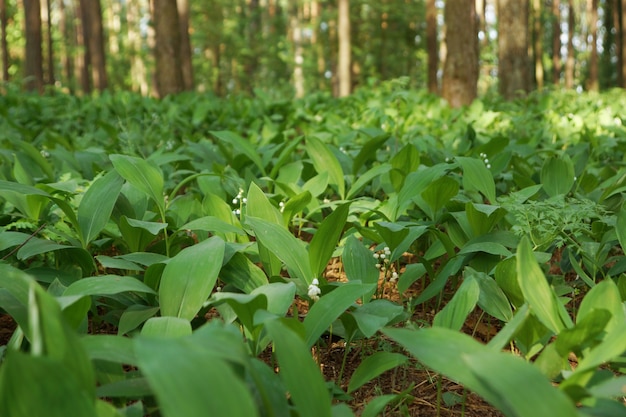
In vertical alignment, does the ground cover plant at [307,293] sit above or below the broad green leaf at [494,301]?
A: above

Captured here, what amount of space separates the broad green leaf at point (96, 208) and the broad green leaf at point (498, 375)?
47.5 inches

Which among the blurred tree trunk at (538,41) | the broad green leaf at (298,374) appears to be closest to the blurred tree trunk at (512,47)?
the broad green leaf at (298,374)

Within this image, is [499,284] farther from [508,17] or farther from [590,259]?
[508,17]

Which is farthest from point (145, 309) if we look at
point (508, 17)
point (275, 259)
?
point (508, 17)

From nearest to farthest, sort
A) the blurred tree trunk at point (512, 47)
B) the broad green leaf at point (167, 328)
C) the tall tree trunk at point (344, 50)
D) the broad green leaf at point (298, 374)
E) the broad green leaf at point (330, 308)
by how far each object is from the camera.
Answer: the broad green leaf at point (298, 374)
the broad green leaf at point (167, 328)
the broad green leaf at point (330, 308)
the blurred tree trunk at point (512, 47)
the tall tree trunk at point (344, 50)

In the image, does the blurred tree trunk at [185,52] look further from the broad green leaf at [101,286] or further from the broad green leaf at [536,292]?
the broad green leaf at [536,292]

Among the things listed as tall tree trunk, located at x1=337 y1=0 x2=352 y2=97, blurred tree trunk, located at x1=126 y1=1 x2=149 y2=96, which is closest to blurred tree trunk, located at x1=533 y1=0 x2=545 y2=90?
tall tree trunk, located at x1=337 y1=0 x2=352 y2=97

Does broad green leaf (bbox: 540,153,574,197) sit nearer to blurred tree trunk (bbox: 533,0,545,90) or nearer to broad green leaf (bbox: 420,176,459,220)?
broad green leaf (bbox: 420,176,459,220)

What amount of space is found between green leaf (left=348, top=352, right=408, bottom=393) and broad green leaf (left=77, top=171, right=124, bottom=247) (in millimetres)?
960

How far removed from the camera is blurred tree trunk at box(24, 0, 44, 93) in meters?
12.5

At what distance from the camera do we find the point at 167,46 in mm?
10062

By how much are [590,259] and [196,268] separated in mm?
1267

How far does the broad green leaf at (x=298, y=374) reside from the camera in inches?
44.5

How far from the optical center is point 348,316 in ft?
5.59
